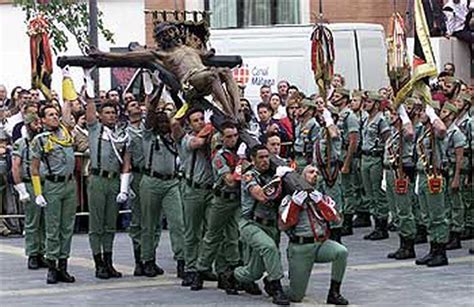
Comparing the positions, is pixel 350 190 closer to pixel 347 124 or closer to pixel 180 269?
pixel 347 124

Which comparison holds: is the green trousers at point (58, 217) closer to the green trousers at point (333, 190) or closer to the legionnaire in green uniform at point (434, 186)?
the green trousers at point (333, 190)

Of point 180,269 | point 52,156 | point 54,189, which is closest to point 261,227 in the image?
point 180,269

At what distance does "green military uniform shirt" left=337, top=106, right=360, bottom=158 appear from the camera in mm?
16906

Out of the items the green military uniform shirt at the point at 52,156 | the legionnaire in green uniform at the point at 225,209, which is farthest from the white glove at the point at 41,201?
the legionnaire in green uniform at the point at 225,209

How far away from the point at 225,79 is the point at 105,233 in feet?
7.36

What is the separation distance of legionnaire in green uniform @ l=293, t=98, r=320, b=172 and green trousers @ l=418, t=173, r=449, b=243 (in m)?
2.25

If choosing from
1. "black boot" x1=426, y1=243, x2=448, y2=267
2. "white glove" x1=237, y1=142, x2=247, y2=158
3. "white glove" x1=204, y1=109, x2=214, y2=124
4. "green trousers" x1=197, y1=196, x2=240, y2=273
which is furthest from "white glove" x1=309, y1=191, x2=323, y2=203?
"black boot" x1=426, y1=243, x2=448, y2=267

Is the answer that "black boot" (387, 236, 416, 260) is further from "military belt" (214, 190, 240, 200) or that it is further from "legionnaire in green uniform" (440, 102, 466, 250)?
"military belt" (214, 190, 240, 200)

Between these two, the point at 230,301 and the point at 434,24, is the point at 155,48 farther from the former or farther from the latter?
the point at 434,24

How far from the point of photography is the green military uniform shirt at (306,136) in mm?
16266

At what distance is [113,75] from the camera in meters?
27.8

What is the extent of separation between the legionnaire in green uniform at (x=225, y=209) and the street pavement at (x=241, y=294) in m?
0.36

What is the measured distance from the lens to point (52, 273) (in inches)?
535

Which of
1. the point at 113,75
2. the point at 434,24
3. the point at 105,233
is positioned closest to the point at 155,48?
the point at 105,233
